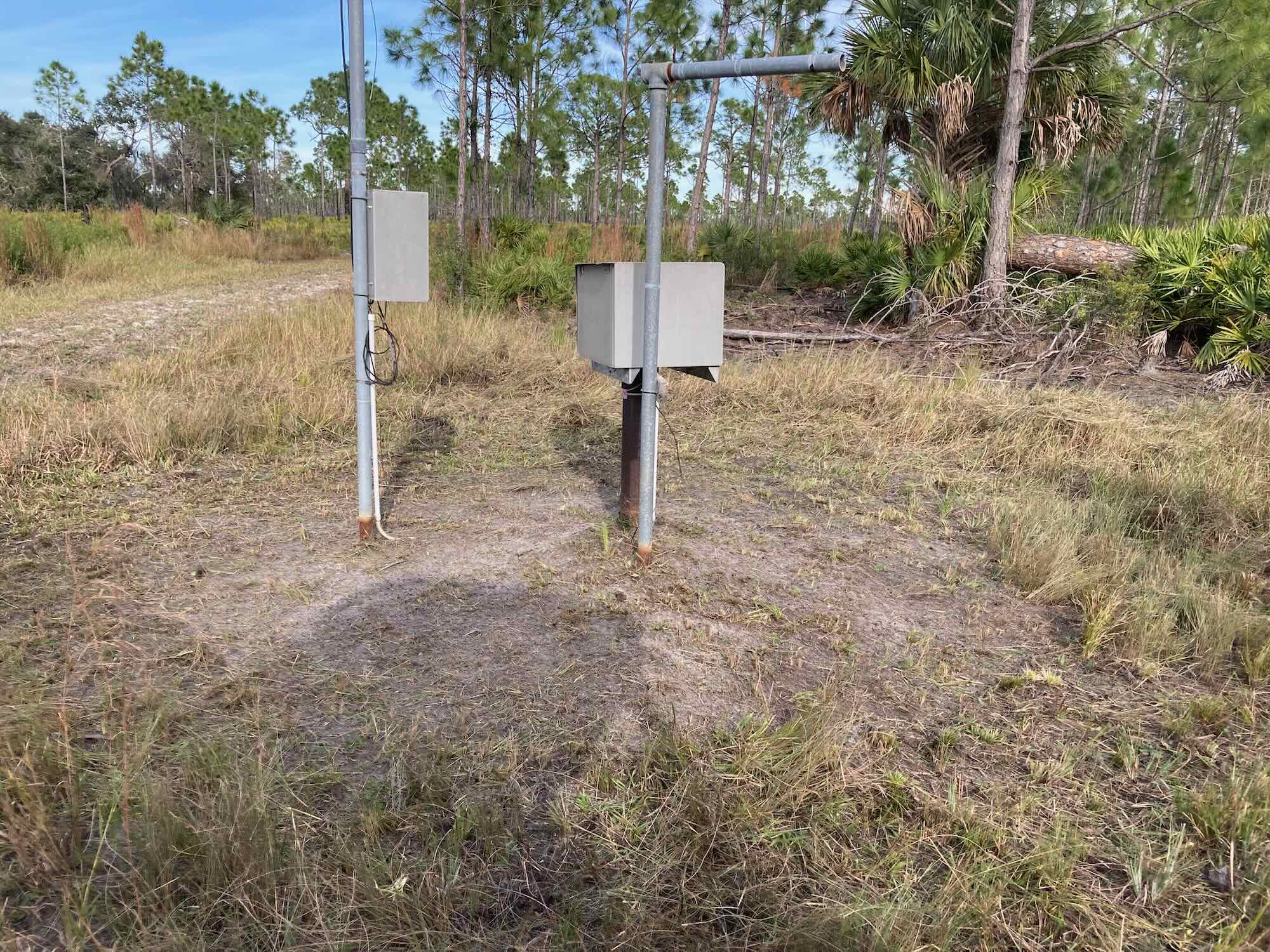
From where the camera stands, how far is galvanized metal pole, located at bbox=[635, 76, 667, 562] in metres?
3.18

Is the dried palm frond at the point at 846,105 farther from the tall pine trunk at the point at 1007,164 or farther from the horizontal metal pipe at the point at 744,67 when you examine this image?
the horizontal metal pipe at the point at 744,67

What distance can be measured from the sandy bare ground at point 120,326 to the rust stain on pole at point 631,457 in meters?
5.20

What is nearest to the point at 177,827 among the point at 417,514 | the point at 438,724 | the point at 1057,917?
the point at 438,724

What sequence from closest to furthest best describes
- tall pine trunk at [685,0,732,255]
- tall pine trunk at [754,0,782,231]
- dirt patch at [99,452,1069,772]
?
dirt patch at [99,452,1069,772] < tall pine trunk at [685,0,732,255] < tall pine trunk at [754,0,782,231]

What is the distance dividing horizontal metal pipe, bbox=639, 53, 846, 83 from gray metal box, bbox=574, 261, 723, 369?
2.24ft

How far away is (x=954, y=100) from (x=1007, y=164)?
130 centimetres

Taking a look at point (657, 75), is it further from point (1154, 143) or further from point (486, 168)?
point (1154, 143)

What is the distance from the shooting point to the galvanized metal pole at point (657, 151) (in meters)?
3.02

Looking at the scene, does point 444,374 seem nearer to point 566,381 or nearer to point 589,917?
point 566,381

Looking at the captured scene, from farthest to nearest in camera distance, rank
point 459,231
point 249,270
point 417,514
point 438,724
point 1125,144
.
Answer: point 1125,144 → point 249,270 → point 459,231 → point 417,514 → point 438,724

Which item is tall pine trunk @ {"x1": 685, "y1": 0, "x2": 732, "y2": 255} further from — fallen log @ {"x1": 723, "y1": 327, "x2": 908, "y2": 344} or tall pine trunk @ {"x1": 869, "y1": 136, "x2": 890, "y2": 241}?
fallen log @ {"x1": 723, "y1": 327, "x2": 908, "y2": 344}

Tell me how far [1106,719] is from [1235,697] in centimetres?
50

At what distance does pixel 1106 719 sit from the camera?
8.83ft

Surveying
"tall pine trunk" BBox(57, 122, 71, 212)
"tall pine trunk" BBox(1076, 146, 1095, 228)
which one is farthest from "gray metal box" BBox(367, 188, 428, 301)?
"tall pine trunk" BBox(57, 122, 71, 212)
